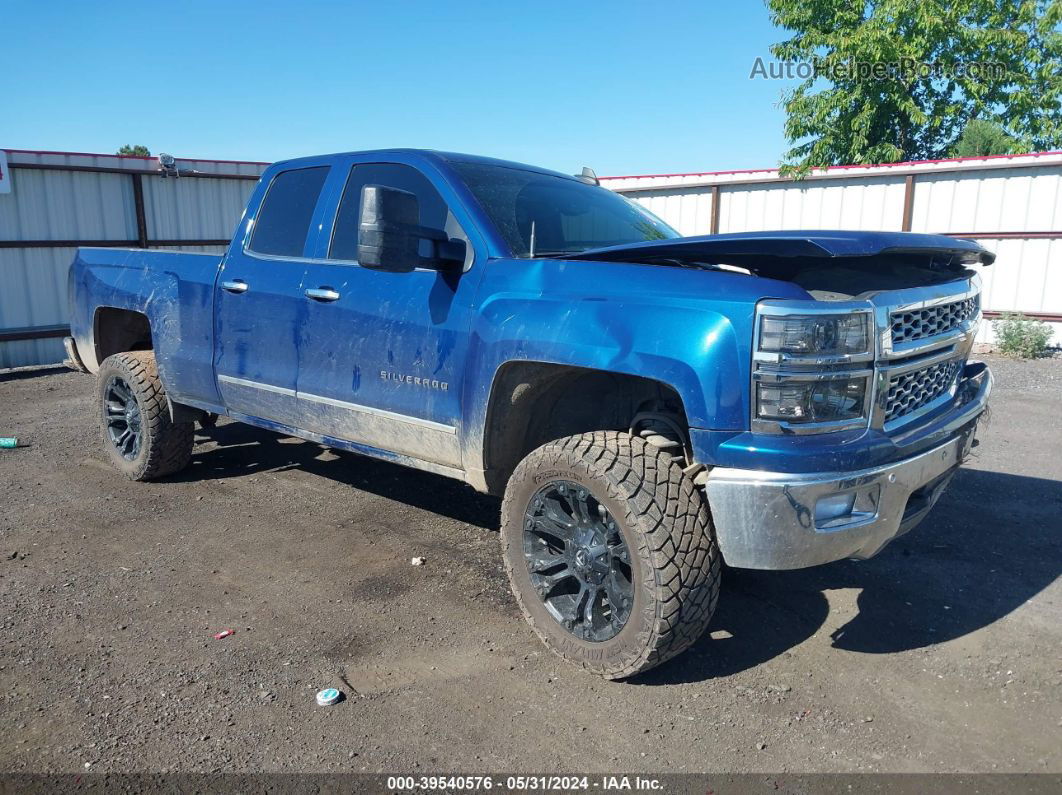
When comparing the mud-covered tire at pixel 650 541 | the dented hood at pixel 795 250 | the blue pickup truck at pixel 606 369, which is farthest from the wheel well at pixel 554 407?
the dented hood at pixel 795 250

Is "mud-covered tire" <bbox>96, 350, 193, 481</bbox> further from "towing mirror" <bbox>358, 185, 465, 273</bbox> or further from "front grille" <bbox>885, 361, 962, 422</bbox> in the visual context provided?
"front grille" <bbox>885, 361, 962, 422</bbox>

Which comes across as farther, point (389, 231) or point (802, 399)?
point (389, 231)

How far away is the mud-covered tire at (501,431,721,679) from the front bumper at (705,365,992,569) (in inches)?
6.0

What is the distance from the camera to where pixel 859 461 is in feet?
8.89

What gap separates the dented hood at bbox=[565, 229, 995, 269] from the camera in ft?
9.08

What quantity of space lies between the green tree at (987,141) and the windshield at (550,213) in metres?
17.8

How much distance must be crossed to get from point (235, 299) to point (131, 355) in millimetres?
1476

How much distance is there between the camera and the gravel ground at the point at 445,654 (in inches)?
107

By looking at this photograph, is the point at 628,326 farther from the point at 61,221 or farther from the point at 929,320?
the point at 61,221

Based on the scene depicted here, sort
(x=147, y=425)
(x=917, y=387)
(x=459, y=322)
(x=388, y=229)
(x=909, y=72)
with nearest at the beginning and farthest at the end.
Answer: (x=917, y=387) → (x=388, y=229) → (x=459, y=322) → (x=147, y=425) → (x=909, y=72)

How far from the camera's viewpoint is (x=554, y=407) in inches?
143

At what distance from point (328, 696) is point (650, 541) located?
129cm

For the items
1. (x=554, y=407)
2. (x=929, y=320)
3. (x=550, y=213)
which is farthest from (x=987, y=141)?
(x=554, y=407)

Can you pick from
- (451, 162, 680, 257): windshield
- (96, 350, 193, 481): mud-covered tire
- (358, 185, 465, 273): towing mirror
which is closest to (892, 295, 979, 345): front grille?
(451, 162, 680, 257): windshield
